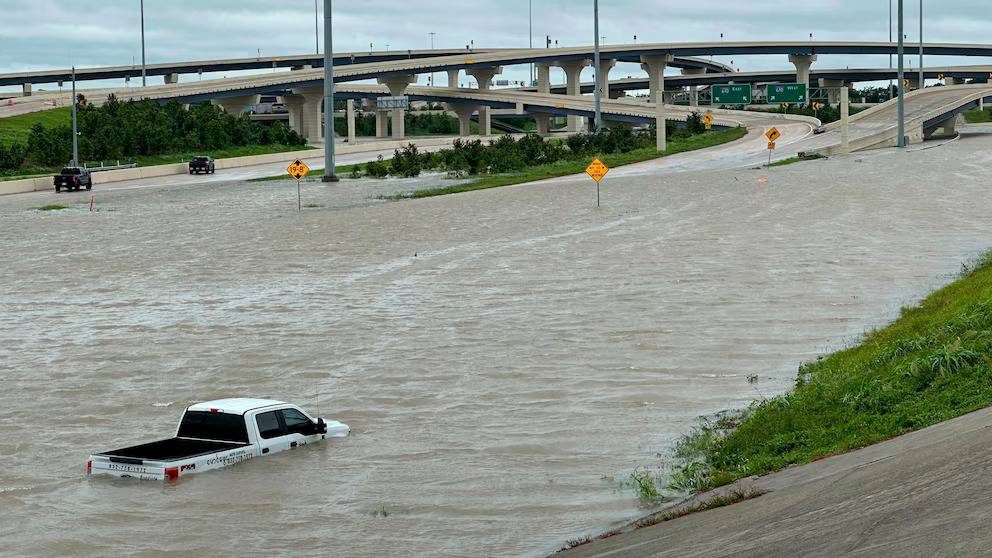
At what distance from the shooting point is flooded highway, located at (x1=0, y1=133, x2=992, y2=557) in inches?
596

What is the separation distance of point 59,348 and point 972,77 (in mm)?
181934

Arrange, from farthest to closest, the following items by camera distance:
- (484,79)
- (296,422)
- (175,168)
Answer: (484,79) < (175,168) < (296,422)

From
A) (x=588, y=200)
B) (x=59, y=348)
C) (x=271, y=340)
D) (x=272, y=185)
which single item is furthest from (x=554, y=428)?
(x=272, y=185)

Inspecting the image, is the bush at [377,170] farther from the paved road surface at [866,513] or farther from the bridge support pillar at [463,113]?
the bridge support pillar at [463,113]

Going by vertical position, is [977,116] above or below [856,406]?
above

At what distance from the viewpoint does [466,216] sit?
53250mm

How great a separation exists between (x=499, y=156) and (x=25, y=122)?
48111 millimetres

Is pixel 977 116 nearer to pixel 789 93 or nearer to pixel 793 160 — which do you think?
pixel 789 93

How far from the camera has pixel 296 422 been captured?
1788cm

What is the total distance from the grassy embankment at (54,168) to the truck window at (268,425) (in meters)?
68.5

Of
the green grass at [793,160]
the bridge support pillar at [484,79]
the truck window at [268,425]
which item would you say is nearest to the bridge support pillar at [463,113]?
the bridge support pillar at [484,79]

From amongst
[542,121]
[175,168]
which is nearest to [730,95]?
[542,121]

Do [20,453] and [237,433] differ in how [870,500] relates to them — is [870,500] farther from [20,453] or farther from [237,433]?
[20,453]

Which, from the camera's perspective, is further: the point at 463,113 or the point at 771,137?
the point at 463,113
